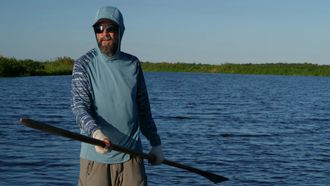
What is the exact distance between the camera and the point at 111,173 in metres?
4.24

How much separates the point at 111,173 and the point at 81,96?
62 centimetres

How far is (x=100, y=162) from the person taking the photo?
13.7ft

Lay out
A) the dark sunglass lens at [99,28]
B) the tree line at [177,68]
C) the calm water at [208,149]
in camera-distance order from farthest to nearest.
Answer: the tree line at [177,68] → the calm water at [208,149] → the dark sunglass lens at [99,28]

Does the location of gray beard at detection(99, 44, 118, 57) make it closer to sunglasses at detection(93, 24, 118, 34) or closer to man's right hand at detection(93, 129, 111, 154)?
sunglasses at detection(93, 24, 118, 34)

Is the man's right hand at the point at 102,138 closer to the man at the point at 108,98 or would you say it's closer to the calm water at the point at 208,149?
the man at the point at 108,98

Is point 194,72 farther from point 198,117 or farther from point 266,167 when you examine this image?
point 266,167

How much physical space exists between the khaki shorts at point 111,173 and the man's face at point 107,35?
32.0 inches

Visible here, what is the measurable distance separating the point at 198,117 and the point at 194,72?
13098 cm

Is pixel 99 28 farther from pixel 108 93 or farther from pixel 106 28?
pixel 108 93

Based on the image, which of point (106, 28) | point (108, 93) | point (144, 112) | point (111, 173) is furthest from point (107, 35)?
point (111, 173)

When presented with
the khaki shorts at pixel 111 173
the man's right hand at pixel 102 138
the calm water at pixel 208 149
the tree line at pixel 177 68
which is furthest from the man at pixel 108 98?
the tree line at pixel 177 68

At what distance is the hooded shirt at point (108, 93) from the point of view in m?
4.11

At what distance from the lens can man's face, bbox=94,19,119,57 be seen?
4.12 meters

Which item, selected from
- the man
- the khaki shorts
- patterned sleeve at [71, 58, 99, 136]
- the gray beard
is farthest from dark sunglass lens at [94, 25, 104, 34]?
the khaki shorts
